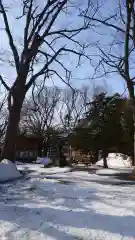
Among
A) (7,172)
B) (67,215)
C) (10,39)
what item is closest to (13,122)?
(7,172)

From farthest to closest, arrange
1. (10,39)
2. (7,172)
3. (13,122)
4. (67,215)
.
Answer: (10,39) < (13,122) < (7,172) < (67,215)

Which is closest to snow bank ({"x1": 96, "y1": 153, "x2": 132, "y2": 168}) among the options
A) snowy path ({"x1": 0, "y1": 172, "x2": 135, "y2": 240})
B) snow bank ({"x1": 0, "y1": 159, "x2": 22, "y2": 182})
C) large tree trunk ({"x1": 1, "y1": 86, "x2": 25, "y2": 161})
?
large tree trunk ({"x1": 1, "y1": 86, "x2": 25, "y2": 161})

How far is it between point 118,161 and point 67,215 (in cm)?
2102

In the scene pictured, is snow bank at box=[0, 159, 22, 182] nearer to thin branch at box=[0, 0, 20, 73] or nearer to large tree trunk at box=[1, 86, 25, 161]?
large tree trunk at box=[1, 86, 25, 161]

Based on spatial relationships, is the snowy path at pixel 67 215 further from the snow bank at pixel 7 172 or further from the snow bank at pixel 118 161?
the snow bank at pixel 118 161

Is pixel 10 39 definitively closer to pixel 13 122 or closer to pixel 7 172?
pixel 13 122

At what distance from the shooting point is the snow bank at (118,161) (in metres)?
26.0

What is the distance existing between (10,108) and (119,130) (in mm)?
8478

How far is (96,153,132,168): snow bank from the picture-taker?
85.1ft

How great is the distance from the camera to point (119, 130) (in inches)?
902

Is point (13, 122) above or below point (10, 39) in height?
below

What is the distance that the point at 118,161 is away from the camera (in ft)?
89.1

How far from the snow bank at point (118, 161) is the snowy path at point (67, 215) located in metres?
17.0

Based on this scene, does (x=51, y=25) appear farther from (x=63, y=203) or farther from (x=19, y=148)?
(x=19, y=148)
